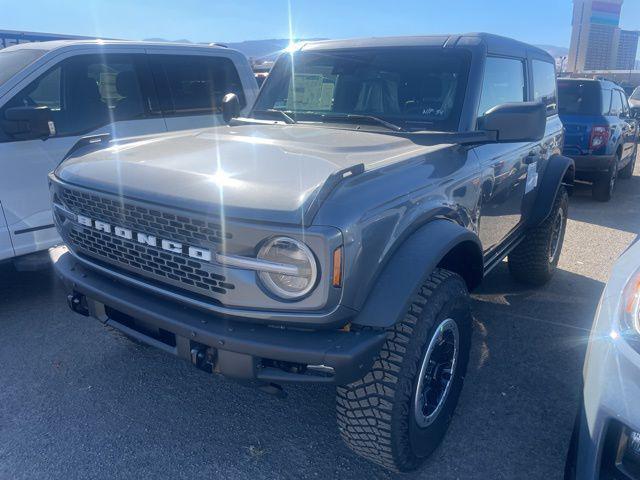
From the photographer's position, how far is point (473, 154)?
2.91 metres

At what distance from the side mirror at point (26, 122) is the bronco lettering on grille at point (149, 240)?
6.14 ft

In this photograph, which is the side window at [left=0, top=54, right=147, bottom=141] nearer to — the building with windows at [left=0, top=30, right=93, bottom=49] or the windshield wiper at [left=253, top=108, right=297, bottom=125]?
the windshield wiper at [left=253, top=108, right=297, bottom=125]

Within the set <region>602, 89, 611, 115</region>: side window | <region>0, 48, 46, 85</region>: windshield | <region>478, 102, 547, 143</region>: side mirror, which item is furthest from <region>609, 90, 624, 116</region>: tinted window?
<region>0, 48, 46, 85</region>: windshield

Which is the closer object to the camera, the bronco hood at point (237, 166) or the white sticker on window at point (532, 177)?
the bronco hood at point (237, 166)

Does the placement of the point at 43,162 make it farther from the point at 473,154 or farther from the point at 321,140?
the point at 473,154

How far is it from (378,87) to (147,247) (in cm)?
179

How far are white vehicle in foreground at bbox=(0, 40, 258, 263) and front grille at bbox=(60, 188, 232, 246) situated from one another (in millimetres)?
1803

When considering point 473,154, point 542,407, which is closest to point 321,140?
point 473,154

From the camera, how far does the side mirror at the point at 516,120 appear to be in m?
2.71

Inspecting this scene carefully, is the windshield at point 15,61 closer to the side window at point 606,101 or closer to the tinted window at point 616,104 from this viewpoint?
the side window at point 606,101

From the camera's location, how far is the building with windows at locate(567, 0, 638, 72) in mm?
57094

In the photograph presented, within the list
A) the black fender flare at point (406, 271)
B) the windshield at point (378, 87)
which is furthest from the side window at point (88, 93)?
the black fender flare at point (406, 271)

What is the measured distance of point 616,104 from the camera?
9.14 m

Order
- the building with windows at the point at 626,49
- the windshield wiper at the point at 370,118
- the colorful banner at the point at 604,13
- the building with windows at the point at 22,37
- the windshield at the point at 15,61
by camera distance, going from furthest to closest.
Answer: the colorful banner at the point at 604,13 → the building with windows at the point at 626,49 → the building with windows at the point at 22,37 → the windshield at the point at 15,61 → the windshield wiper at the point at 370,118
